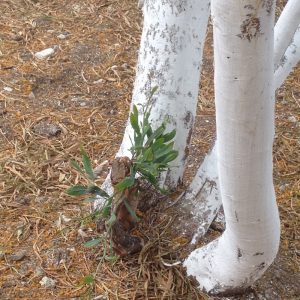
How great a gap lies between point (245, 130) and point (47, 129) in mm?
1683

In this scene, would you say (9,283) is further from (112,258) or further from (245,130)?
(245,130)

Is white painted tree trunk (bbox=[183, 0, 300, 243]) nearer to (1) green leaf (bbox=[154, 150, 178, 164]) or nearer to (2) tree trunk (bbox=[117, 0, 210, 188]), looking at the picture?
(2) tree trunk (bbox=[117, 0, 210, 188])

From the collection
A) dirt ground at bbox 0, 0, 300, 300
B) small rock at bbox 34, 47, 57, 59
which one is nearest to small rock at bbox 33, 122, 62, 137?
dirt ground at bbox 0, 0, 300, 300

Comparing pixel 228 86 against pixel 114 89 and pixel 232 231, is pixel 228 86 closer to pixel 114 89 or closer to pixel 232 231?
pixel 232 231

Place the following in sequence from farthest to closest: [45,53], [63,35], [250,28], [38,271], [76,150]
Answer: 1. [63,35]
2. [45,53]
3. [76,150]
4. [38,271]
5. [250,28]

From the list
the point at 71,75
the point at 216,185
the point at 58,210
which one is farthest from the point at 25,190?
the point at 71,75

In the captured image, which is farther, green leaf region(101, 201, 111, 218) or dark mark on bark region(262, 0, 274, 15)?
green leaf region(101, 201, 111, 218)

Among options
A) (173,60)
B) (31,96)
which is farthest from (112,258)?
(31,96)

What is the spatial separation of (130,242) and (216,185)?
13.5 inches

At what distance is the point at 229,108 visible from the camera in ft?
4.21

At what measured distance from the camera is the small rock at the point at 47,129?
2.84m

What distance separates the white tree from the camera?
1.20 metres

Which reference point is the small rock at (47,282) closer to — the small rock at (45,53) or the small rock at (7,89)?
the small rock at (7,89)

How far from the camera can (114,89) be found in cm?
327
